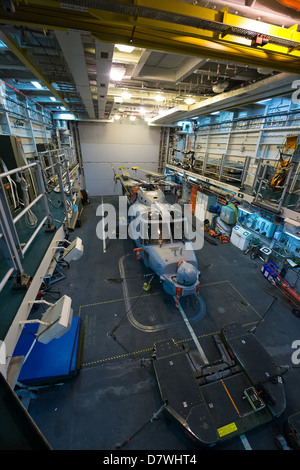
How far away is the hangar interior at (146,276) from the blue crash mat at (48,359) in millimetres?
32

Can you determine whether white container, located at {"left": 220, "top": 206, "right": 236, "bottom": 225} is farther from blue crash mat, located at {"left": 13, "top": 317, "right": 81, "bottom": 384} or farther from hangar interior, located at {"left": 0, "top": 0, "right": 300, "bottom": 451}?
blue crash mat, located at {"left": 13, "top": 317, "right": 81, "bottom": 384}

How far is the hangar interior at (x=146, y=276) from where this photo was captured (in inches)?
102

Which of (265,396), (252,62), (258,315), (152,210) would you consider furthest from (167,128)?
(265,396)

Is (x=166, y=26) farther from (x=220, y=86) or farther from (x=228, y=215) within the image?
(x=228, y=215)

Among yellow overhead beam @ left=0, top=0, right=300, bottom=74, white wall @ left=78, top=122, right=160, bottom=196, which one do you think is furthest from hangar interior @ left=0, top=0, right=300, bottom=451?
white wall @ left=78, top=122, right=160, bottom=196

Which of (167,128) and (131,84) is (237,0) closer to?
(131,84)

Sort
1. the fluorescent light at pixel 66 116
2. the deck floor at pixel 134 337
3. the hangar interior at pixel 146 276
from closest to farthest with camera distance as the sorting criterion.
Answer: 1. the hangar interior at pixel 146 276
2. the deck floor at pixel 134 337
3. the fluorescent light at pixel 66 116

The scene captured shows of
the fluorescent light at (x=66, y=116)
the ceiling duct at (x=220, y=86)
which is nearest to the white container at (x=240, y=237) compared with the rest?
the ceiling duct at (x=220, y=86)

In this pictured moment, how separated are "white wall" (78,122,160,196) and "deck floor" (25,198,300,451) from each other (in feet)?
34.1

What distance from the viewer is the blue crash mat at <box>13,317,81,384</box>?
4324 millimetres

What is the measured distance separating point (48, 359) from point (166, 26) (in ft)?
22.9

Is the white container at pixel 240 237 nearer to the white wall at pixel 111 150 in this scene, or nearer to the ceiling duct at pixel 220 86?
the ceiling duct at pixel 220 86

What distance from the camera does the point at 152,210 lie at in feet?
28.2

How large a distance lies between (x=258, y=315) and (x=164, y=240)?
14.3 ft
